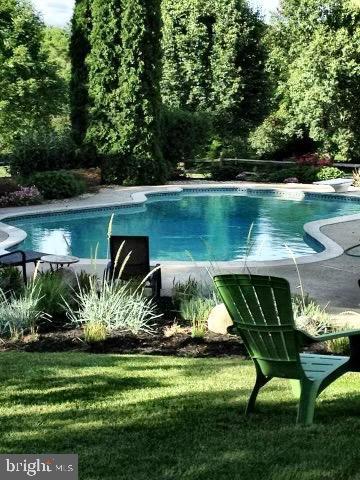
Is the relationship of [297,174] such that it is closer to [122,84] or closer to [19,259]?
[122,84]

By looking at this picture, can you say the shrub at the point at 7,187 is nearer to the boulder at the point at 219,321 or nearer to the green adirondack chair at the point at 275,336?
the boulder at the point at 219,321

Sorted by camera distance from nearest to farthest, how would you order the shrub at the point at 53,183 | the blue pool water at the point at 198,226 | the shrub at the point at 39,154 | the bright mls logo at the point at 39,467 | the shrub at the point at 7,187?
the bright mls logo at the point at 39,467 < the blue pool water at the point at 198,226 < the shrub at the point at 7,187 < the shrub at the point at 53,183 < the shrub at the point at 39,154

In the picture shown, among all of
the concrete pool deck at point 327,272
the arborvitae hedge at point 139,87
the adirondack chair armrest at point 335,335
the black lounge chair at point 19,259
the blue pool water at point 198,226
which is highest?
the arborvitae hedge at point 139,87

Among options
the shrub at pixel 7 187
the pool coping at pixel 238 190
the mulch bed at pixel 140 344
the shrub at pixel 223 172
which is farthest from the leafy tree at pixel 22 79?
the mulch bed at pixel 140 344

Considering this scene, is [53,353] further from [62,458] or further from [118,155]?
[118,155]

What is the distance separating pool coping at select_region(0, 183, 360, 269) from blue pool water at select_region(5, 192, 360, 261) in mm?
181

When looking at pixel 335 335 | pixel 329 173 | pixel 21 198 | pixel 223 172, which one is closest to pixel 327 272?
pixel 335 335

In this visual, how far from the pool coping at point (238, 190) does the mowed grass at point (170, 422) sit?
2.11 meters

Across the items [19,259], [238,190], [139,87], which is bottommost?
[238,190]

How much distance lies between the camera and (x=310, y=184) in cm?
2294

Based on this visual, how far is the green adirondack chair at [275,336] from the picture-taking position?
3.61m

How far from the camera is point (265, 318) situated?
371 centimetres

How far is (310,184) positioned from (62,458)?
20.7 m

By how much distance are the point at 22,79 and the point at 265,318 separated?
27.8 meters
